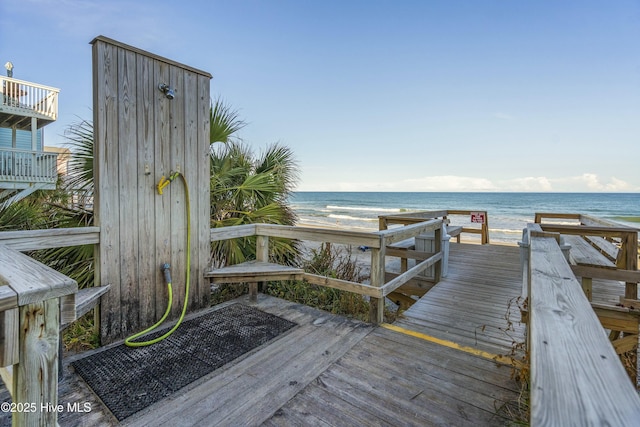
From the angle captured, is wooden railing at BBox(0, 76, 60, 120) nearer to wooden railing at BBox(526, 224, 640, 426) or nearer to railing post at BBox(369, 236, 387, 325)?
railing post at BBox(369, 236, 387, 325)

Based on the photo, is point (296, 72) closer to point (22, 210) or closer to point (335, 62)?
point (335, 62)

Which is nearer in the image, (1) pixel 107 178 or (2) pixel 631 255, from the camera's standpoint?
(1) pixel 107 178

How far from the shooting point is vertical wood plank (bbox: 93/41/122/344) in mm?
2340

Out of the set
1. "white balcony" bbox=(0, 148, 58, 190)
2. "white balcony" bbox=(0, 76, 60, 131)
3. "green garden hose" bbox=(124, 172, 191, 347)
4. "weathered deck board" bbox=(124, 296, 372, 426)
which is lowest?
"weathered deck board" bbox=(124, 296, 372, 426)

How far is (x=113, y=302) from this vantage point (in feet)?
8.10

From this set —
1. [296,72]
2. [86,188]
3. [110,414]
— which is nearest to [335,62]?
[296,72]

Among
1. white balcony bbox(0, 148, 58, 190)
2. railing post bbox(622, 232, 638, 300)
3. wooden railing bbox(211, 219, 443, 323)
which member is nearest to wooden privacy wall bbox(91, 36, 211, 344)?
wooden railing bbox(211, 219, 443, 323)

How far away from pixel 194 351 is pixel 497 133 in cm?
2702

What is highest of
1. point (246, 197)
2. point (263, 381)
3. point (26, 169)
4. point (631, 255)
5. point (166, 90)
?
point (166, 90)

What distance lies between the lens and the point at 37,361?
100 cm

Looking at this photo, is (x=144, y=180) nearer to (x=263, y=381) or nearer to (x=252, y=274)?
(x=252, y=274)

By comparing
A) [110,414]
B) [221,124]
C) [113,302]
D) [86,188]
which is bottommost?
[110,414]

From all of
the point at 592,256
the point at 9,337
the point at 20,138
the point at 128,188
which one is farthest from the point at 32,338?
the point at 20,138

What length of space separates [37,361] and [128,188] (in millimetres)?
1834
